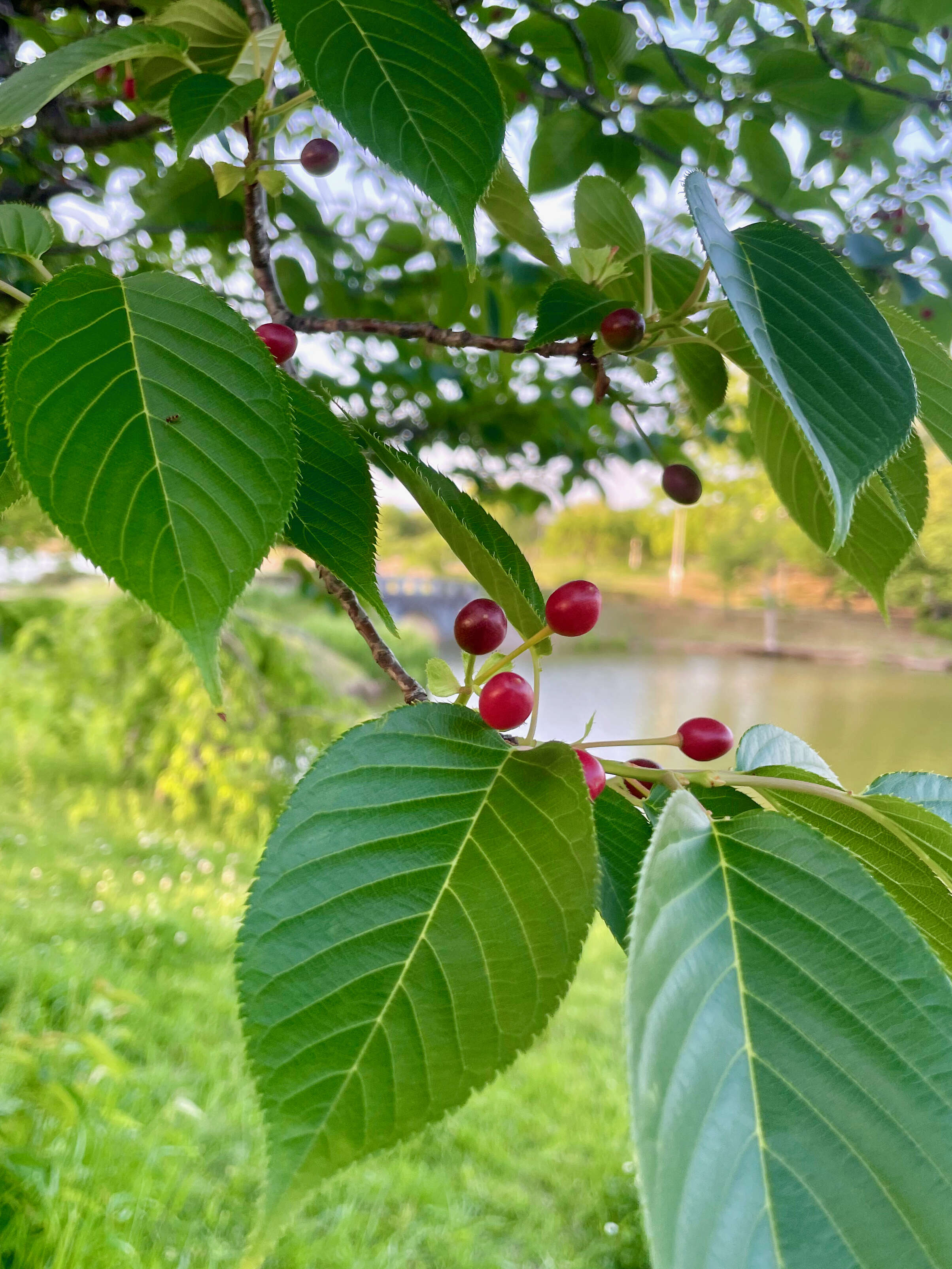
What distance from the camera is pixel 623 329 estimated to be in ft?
1.18

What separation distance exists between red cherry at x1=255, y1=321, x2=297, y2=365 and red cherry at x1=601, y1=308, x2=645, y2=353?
0.13 meters

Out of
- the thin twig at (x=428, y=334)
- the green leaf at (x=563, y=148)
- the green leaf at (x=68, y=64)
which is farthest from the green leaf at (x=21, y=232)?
the green leaf at (x=563, y=148)

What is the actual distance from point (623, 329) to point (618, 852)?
0.74 feet

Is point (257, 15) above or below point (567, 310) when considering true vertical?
above

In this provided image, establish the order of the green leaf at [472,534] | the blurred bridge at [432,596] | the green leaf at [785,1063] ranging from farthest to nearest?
the blurred bridge at [432,596] < the green leaf at [472,534] < the green leaf at [785,1063]

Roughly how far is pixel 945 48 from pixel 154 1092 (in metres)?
1.81

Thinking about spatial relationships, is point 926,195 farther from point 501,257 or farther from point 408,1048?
point 408,1048

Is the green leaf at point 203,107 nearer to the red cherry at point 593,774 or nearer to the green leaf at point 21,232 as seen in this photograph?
the green leaf at point 21,232

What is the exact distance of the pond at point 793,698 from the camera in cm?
289

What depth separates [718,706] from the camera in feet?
10.3

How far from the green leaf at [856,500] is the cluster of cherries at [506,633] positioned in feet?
0.31

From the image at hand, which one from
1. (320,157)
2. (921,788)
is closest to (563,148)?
(320,157)

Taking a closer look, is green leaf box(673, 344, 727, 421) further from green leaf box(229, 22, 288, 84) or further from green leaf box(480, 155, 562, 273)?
green leaf box(229, 22, 288, 84)

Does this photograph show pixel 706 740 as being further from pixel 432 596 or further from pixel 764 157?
pixel 432 596
